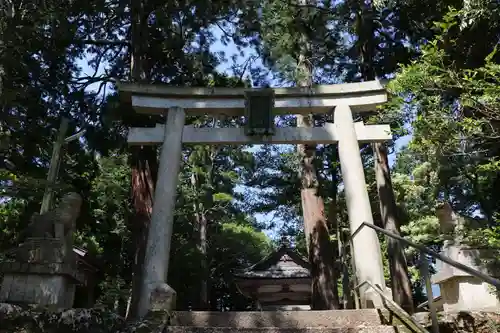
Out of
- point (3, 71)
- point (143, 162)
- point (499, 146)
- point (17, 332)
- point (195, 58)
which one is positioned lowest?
point (17, 332)

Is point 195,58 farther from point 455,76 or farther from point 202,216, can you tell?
point 202,216

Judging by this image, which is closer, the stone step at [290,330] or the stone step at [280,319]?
the stone step at [290,330]

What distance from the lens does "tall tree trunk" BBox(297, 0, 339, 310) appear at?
7684 mm

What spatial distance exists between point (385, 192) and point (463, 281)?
3.02 meters

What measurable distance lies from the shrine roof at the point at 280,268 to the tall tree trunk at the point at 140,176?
4.83m

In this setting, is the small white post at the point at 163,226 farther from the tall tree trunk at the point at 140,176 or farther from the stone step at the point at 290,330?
the stone step at the point at 290,330

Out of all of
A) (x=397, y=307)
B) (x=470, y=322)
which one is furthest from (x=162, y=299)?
(x=470, y=322)

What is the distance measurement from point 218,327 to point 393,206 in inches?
206

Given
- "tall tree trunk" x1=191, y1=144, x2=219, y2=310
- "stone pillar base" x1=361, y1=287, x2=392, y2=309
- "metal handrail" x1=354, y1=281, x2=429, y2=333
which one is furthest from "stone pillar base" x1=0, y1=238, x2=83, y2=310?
"tall tree trunk" x1=191, y1=144, x2=219, y2=310

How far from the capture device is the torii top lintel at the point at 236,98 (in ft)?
23.2

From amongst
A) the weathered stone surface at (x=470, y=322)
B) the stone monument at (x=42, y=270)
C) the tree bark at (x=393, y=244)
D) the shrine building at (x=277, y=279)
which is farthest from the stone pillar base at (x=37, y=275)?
the shrine building at (x=277, y=279)

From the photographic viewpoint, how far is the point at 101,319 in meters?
3.85

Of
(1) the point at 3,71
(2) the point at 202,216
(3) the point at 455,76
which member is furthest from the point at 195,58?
(2) the point at 202,216

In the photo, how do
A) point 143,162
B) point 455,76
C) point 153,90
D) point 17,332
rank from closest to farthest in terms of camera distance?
point 17,332, point 455,76, point 153,90, point 143,162
